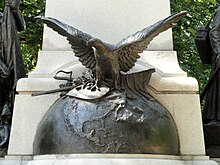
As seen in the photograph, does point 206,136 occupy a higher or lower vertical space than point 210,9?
lower

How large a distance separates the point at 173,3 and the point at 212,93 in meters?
3.97

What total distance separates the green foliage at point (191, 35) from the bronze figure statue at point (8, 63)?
4342mm

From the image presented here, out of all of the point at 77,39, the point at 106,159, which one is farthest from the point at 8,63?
the point at 106,159

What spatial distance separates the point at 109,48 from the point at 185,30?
18.3ft

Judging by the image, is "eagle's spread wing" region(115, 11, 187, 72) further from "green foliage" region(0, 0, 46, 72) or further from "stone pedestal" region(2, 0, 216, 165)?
"green foliage" region(0, 0, 46, 72)

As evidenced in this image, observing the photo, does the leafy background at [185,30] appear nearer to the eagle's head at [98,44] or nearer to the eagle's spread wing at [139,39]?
the eagle's spread wing at [139,39]

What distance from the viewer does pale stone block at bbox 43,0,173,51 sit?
4719 millimetres

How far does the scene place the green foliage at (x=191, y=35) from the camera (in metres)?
8.64

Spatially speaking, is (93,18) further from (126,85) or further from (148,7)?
(126,85)

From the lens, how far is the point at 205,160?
402 cm

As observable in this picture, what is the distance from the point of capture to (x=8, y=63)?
4867mm

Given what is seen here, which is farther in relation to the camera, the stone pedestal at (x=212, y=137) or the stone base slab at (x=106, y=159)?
the stone pedestal at (x=212, y=137)

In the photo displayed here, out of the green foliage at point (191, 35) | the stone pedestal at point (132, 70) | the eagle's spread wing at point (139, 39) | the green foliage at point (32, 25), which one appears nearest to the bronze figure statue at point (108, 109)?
the eagle's spread wing at point (139, 39)

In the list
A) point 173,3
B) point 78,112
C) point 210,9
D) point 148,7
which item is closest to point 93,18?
point 148,7
